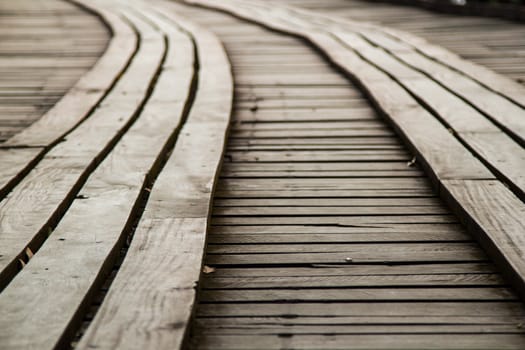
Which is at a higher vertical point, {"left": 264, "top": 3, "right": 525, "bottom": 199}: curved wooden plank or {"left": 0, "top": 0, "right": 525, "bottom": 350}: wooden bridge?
{"left": 264, "top": 3, "right": 525, "bottom": 199}: curved wooden plank

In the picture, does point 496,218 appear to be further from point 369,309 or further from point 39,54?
point 39,54

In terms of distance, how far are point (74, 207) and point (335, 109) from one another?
4.87ft

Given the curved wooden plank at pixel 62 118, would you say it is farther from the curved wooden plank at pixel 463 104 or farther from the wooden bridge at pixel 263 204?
the curved wooden plank at pixel 463 104

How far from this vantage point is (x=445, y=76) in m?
3.55

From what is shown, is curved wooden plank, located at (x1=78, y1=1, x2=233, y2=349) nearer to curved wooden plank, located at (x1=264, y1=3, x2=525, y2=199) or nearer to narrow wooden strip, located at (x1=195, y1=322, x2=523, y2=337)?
narrow wooden strip, located at (x1=195, y1=322, x2=523, y2=337)

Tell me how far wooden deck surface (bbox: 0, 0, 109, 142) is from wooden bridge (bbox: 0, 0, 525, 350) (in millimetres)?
26

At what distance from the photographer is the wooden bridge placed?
1.43 meters

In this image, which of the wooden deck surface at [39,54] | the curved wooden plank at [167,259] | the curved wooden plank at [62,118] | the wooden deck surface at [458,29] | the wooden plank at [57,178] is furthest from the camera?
the wooden deck surface at [458,29]

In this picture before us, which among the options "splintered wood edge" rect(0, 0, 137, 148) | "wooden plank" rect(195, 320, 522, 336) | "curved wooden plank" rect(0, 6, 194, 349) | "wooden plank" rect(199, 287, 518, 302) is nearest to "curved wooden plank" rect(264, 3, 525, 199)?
"wooden plank" rect(199, 287, 518, 302)

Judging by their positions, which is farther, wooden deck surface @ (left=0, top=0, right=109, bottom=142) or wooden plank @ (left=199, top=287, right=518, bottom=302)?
wooden deck surface @ (left=0, top=0, right=109, bottom=142)

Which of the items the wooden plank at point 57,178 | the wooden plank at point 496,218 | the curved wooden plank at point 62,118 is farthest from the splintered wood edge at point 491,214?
the curved wooden plank at point 62,118

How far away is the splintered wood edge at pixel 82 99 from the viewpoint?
2.54 m

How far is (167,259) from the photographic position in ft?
5.29

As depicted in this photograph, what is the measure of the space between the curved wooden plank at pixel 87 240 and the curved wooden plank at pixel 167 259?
4cm
